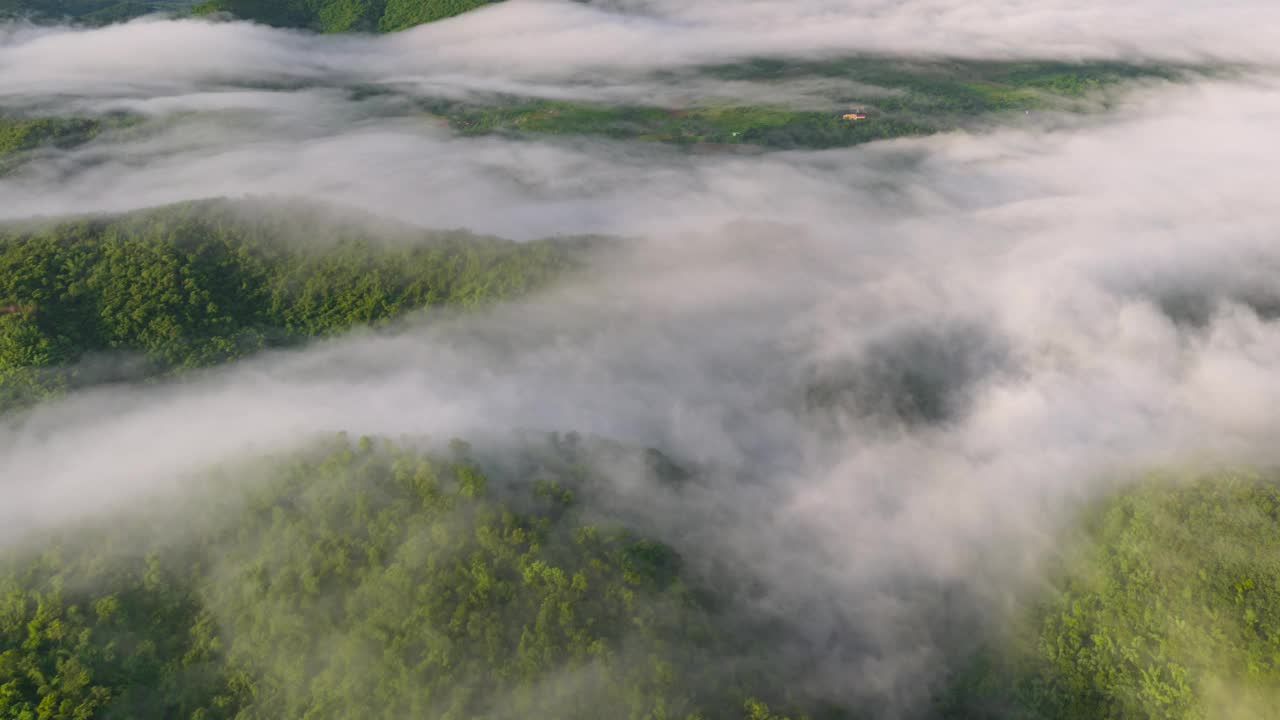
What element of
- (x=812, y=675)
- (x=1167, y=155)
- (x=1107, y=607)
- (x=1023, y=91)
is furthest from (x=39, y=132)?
(x=1167, y=155)

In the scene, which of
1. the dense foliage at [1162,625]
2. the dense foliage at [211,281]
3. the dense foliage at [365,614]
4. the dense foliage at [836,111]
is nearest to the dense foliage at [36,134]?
the dense foliage at [211,281]

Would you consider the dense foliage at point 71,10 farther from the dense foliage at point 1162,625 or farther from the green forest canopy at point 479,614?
the dense foliage at point 1162,625

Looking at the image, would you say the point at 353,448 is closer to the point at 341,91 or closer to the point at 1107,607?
the point at 1107,607

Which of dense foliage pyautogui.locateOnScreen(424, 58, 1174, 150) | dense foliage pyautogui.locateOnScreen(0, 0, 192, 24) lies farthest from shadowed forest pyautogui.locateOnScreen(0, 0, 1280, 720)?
dense foliage pyautogui.locateOnScreen(0, 0, 192, 24)

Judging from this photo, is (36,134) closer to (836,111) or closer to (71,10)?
(836,111)

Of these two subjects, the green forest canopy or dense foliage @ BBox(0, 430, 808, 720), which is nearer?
dense foliage @ BBox(0, 430, 808, 720)

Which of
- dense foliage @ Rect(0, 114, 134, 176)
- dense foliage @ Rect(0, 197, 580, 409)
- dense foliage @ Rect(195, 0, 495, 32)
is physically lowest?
dense foliage @ Rect(0, 197, 580, 409)

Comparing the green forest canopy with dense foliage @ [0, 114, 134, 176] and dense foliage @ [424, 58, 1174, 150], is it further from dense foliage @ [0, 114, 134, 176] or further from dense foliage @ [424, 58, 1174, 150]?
dense foliage @ [424, 58, 1174, 150]
